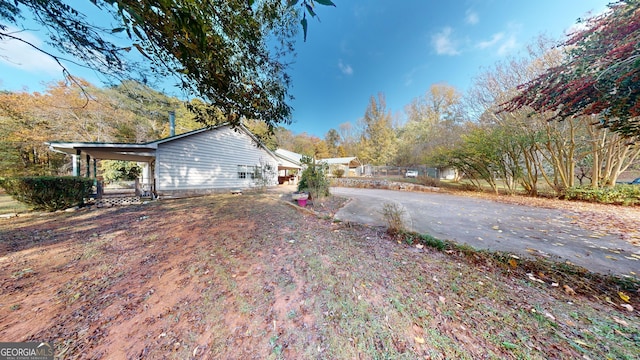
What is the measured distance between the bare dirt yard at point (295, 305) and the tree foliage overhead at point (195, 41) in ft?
9.52

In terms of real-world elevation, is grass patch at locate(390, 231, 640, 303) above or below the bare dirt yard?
above

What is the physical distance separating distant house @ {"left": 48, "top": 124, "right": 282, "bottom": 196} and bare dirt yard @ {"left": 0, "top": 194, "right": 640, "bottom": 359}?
5405mm

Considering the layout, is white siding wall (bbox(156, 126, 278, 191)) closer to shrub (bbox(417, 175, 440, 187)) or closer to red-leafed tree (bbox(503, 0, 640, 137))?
red-leafed tree (bbox(503, 0, 640, 137))

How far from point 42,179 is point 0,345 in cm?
786

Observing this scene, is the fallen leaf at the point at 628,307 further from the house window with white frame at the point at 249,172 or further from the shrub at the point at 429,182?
the house window with white frame at the point at 249,172

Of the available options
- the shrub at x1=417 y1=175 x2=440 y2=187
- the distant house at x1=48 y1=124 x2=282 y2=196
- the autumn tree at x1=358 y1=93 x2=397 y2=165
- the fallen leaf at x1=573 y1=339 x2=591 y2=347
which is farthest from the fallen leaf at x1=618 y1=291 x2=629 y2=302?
the autumn tree at x1=358 y1=93 x2=397 y2=165

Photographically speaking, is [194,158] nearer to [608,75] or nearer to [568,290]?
[568,290]

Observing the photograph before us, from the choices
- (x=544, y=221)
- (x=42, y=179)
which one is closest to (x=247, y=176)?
(x=42, y=179)

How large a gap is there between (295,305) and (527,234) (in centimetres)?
513

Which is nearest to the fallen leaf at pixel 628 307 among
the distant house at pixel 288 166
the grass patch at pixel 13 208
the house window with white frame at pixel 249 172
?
Answer: the distant house at pixel 288 166

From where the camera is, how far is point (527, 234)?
4.00 m

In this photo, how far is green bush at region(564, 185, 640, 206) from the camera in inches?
267

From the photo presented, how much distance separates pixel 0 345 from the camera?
1580 millimetres

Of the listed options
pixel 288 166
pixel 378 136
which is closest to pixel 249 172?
pixel 288 166
